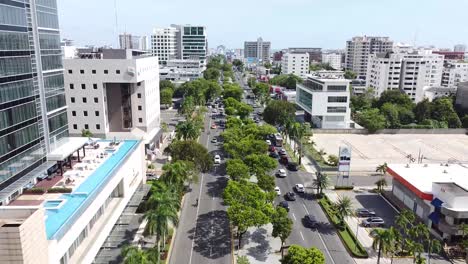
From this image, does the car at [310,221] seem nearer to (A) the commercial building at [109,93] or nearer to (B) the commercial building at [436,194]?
(B) the commercial building at [436,194]

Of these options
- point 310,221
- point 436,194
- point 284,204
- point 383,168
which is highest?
point 436,194

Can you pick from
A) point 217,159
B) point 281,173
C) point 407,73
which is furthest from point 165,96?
point 407,73

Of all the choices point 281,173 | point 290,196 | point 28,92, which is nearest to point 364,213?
point 290,196

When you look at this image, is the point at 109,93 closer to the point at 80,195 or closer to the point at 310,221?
the point at 80,195

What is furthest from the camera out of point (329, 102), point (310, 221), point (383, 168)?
point (329, 102)

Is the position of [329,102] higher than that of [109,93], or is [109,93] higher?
[109,93]

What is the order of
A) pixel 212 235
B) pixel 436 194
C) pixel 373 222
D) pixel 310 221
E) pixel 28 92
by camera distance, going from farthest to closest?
pixel 373 222, pixel 310 221, pixel 436 194, pixel 212 235, pixel 28 92

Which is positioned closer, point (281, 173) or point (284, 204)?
point (284, 204)
